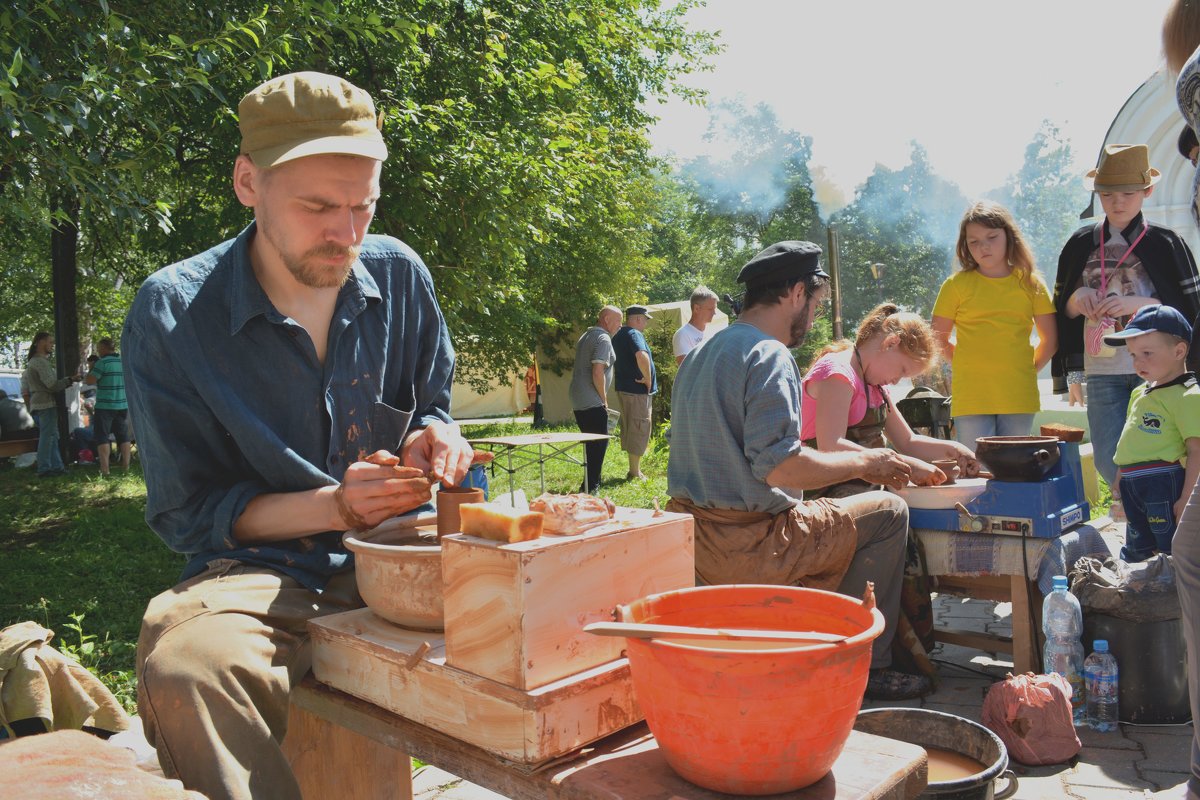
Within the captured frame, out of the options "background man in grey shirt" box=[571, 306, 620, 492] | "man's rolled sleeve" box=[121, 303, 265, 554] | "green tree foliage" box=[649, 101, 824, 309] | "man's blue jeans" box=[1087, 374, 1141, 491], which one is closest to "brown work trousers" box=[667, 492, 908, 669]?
"man's blue jeans" box=[1087, 374, 1141, 491]

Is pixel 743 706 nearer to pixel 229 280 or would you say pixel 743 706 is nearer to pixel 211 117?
pixel 229 280

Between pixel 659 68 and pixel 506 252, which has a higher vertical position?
pixel 659 68

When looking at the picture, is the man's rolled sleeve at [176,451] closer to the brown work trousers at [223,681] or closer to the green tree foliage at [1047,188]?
the brown work trousers at [223,681]

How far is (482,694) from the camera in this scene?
4.81 feet

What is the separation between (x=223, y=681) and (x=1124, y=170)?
4.46 meters

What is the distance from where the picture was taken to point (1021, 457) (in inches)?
137

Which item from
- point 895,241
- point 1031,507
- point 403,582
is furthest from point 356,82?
point 895,241

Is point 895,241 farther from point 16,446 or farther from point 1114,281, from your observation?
point 1114,281

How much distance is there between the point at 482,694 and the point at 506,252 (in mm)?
7449

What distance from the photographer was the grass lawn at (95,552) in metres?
5.09

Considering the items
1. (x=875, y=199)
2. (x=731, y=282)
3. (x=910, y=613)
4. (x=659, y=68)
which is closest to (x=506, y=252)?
(x=910, y=613)

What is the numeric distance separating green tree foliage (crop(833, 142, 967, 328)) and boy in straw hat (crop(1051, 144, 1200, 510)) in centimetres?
2849

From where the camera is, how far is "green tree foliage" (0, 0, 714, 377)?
4.81 metres

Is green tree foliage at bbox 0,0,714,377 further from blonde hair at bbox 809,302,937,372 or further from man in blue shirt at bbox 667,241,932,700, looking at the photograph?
blonde hair at bbox 809,302,937,372
